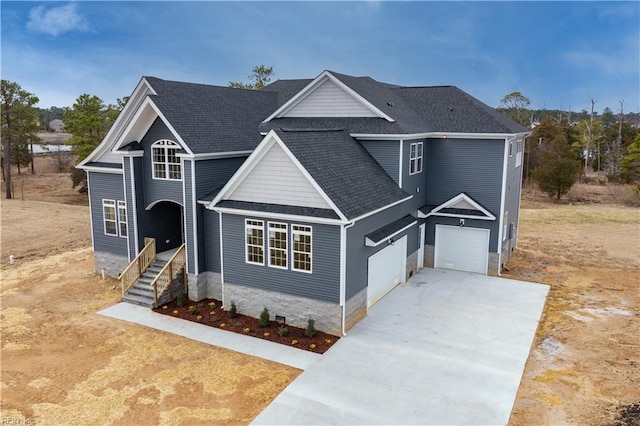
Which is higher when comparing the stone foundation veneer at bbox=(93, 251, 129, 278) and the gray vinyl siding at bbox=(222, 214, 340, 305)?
the gray vinyl siding at bbox=(222, 214, 340, 305)

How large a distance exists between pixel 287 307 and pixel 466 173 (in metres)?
10.3

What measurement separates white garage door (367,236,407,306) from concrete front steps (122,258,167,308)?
7812 millimetres

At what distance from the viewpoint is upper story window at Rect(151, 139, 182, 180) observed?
16.9 meters

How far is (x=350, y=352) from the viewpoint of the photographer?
42.3 feet

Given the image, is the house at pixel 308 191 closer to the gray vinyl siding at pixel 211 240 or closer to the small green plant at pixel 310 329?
the gray vinyl siding at pixel 211 240

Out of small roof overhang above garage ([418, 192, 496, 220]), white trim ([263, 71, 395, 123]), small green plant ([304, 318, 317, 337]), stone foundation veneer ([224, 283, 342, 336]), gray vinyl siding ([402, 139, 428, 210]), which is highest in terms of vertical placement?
white trim ([263, 71, 395, 123])

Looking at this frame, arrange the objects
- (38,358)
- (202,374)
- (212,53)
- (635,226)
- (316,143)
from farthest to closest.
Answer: (212,53), (635,226), (316,143), (38,358), (202,374)

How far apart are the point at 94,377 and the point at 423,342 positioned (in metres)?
8.93

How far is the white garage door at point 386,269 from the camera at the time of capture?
15.8m

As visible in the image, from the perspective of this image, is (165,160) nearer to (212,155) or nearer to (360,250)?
(212,155)

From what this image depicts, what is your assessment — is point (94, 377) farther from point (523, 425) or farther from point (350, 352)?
point (523, 425)

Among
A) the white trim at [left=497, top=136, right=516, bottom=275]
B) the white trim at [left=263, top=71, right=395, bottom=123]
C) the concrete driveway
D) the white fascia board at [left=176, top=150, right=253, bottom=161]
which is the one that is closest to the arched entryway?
the white fascia board at [left=176, top=150, right=253, bottom=161]

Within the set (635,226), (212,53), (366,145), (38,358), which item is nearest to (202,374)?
(38,358)

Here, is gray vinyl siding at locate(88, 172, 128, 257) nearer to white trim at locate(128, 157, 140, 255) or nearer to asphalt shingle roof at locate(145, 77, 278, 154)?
white trim at locate(128, 157, 140, 255)
